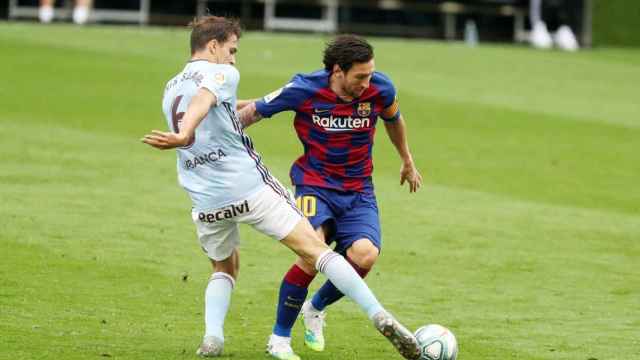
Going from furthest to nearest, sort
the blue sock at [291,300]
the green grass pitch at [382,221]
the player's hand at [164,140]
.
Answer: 1. the green grass pitch at [382,221]
2. the blue sock at [291,300]
3. the player's hand at [164,140]

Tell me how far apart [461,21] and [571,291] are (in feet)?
101

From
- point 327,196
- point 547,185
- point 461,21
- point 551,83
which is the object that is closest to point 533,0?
point 461,21

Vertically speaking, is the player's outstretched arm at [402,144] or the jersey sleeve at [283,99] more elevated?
the jersey sleeve at [283,99]

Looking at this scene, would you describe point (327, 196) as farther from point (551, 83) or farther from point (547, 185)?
point (551, 83)

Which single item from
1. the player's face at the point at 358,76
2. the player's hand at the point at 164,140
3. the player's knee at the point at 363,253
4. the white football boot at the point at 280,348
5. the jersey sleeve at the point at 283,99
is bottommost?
the white football boot at the point at 280,348

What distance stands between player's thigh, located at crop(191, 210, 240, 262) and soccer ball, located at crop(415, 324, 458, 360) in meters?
1.20

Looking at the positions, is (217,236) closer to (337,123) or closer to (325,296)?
(325,296)

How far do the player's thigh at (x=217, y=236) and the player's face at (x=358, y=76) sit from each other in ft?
3.41

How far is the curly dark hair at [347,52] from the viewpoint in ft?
28.2

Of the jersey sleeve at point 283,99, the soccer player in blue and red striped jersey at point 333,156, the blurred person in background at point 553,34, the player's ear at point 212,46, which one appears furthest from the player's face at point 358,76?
the blurred person in background at point 553,34

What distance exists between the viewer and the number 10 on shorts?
8844 mm

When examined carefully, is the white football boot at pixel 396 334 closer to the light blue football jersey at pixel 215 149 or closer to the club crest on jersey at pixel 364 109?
the light blue football jersey at pixel 215 149

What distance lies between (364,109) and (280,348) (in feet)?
4.93

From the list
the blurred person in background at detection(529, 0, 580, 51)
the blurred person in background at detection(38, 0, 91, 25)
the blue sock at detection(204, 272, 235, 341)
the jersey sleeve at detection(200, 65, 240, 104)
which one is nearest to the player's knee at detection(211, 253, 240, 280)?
the blue sock at detection(204, 272, 235, 341)
